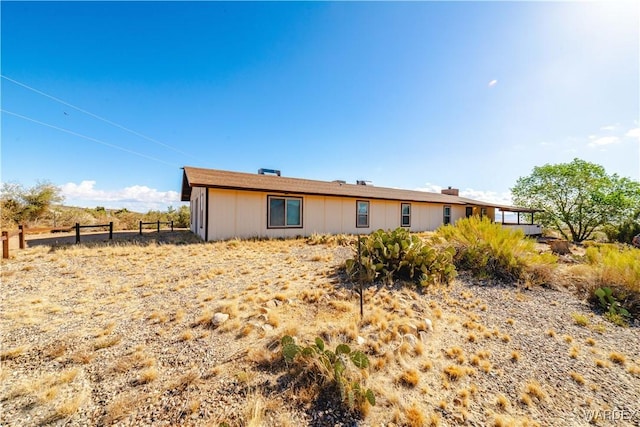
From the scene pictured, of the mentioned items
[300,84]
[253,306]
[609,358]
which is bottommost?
[609,358]

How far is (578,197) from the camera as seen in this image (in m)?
20.1

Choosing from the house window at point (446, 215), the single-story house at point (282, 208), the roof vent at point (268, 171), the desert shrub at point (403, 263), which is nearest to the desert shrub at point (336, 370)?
the desert shrub at point (403, 263)

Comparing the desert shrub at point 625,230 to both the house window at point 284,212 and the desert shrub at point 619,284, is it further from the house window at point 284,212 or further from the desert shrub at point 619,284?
the house window at point 284,212

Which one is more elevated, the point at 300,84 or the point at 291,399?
the point at 300,84

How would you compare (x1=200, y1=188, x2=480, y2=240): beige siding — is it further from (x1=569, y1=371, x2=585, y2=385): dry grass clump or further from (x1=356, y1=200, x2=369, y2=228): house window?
(x1=569, y1=371, x2=585, y2=385): dry grass clump

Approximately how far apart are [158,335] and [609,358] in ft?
19.1

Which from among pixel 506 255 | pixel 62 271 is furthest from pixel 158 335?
pixel 506 255

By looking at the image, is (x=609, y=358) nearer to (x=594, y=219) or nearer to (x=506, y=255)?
(x=506, y=255)

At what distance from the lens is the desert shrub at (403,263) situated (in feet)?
17.7

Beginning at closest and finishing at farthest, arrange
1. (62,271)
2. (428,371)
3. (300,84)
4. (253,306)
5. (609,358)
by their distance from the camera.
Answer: (428,371)
(609,358)
(253,306)
(62,271)
(300,84)

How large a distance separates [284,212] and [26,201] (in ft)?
57.6

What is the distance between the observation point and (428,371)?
268cm

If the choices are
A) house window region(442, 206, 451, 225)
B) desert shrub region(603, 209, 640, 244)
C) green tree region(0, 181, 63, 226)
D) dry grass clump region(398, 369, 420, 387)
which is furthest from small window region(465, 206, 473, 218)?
green tree region(0, 181, 63, 226)

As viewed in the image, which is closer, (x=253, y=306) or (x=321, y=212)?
(x=253, y=306)
